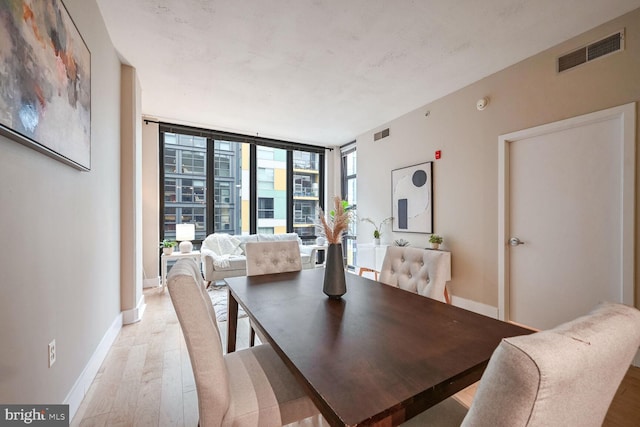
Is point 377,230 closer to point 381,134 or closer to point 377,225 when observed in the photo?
point 377,225

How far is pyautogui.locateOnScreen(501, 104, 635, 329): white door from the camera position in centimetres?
214

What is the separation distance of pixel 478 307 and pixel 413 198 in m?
1.60

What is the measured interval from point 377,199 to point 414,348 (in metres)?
3.88

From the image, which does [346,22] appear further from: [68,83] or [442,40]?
[68,83]

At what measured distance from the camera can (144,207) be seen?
432cm

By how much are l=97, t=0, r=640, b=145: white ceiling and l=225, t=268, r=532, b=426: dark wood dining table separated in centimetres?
208

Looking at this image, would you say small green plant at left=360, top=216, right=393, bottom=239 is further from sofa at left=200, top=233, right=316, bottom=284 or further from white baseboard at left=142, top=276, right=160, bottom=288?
white baseboard at left=142, top=276, right=160, bottom=288

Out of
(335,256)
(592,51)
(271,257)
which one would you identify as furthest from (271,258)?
(592,51)

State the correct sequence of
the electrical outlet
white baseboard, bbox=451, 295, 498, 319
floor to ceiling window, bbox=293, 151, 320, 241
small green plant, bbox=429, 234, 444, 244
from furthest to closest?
1. floor to ceiling window, bbox=293, 151, 320, 241
2. small green plant, bbox=429, 234, 444, 244
3. white baseboard, bbox=451, 295, 498, 319
4. the electrical outlet

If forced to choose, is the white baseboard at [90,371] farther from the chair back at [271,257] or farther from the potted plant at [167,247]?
the potted plant at [167,247]

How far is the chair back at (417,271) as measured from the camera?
1683 millimetres

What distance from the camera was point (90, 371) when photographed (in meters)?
1.88

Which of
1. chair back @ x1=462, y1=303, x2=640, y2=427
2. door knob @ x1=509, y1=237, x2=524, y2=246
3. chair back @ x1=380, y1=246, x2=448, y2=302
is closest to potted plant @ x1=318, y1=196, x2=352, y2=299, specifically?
chair back @ x1=380, y1=246, x2=448, y2=302

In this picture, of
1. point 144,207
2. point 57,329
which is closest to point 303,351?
point 57,329
